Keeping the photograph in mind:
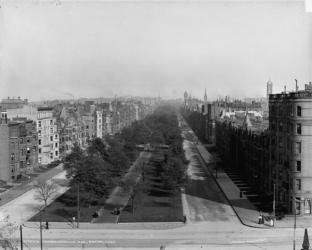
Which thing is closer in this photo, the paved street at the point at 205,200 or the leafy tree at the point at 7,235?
the leafy tree at the point at 7,235

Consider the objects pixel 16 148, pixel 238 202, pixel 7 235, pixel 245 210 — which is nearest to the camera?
pixel 7 235

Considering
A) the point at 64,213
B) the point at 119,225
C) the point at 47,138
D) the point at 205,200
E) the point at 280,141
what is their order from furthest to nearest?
the point at 47,138
the point at 205,200
the point at 280,141
the point at 64,213
the point at 119,225

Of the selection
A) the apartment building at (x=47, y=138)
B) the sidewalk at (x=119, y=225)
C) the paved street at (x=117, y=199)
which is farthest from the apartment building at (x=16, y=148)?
the sidewalk at (x=119, y=225)

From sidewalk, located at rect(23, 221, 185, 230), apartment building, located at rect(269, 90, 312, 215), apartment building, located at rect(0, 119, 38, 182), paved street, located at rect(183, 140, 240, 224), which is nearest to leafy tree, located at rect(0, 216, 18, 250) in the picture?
sidewalk, located at rect(23, 221, 185, 230)

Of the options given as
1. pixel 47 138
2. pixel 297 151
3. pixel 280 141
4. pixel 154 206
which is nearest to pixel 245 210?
pixel 297 151

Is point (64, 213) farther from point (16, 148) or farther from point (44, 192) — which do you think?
point (16, 148)

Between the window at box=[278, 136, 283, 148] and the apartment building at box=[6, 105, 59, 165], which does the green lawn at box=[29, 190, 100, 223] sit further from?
the apartment building at box=[6, 105, 59, 165]

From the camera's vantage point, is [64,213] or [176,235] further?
[64,213]

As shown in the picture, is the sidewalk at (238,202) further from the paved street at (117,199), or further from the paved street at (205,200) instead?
the paved street at (117,199)

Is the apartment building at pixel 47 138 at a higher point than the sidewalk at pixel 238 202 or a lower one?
higher
